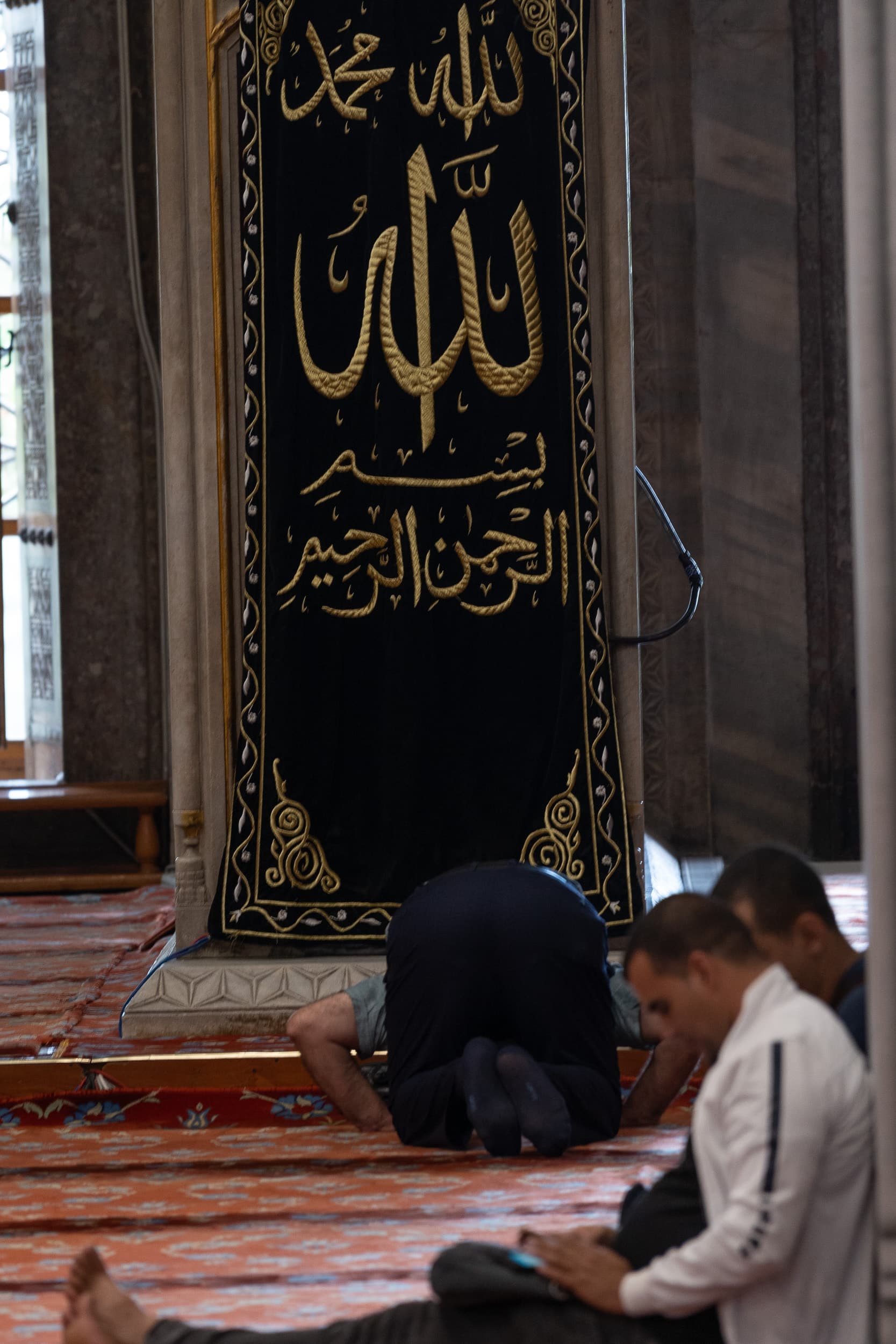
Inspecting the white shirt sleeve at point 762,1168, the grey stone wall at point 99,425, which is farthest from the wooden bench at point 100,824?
the white shirt sleeve at point 762,1168

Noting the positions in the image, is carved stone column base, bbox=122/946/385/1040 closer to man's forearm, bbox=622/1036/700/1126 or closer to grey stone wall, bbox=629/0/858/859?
man's forearm, bbox=622/1036/700/1126

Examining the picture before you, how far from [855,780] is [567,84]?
3231 millimetres

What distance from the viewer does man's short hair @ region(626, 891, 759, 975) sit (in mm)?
1663

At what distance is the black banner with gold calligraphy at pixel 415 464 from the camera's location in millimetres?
3791

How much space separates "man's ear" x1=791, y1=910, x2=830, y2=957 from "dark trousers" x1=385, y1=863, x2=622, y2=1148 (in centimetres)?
102

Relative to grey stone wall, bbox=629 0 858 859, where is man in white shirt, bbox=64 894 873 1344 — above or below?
below

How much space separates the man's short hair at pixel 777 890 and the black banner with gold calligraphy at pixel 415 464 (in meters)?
1.91

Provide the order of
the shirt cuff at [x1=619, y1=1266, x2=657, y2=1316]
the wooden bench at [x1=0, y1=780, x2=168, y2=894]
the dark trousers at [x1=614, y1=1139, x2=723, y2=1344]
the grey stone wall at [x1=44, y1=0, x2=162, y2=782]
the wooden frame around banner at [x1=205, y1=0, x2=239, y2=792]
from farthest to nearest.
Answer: the grey stone wall at [x1=44, y1=0, x2=162, y2=782] → the wooden bench at [x1=0, y1=780, x2=168, y2=894] → the wooden frame around banner at [x1=205, y1=0, x2=239, y2=792] → the dark trousers at [x1=614, y1=1139, x2=723, y2=1344] → the shirt cuff at [x1=619, y1=1266, x2=657, y2=1316]

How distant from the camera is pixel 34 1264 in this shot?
233cm

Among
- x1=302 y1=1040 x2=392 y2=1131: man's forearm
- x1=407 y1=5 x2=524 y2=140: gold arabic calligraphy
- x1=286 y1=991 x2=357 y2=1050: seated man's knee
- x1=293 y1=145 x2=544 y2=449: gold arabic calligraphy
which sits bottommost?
x1=302 y1=1040 x2=392 y2=1131: man's forearm

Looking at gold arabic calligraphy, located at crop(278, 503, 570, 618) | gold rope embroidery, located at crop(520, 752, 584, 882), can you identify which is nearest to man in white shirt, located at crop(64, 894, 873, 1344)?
gold rope embroidery, located at crop(520, 752, 584, 882)

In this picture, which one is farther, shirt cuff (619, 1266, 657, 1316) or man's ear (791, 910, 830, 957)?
man's ear (791, 910, 830, 957)

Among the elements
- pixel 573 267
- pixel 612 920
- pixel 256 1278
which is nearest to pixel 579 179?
pixel 573 267

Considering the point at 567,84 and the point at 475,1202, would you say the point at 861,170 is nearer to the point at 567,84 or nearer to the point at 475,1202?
the point at 475,1202
